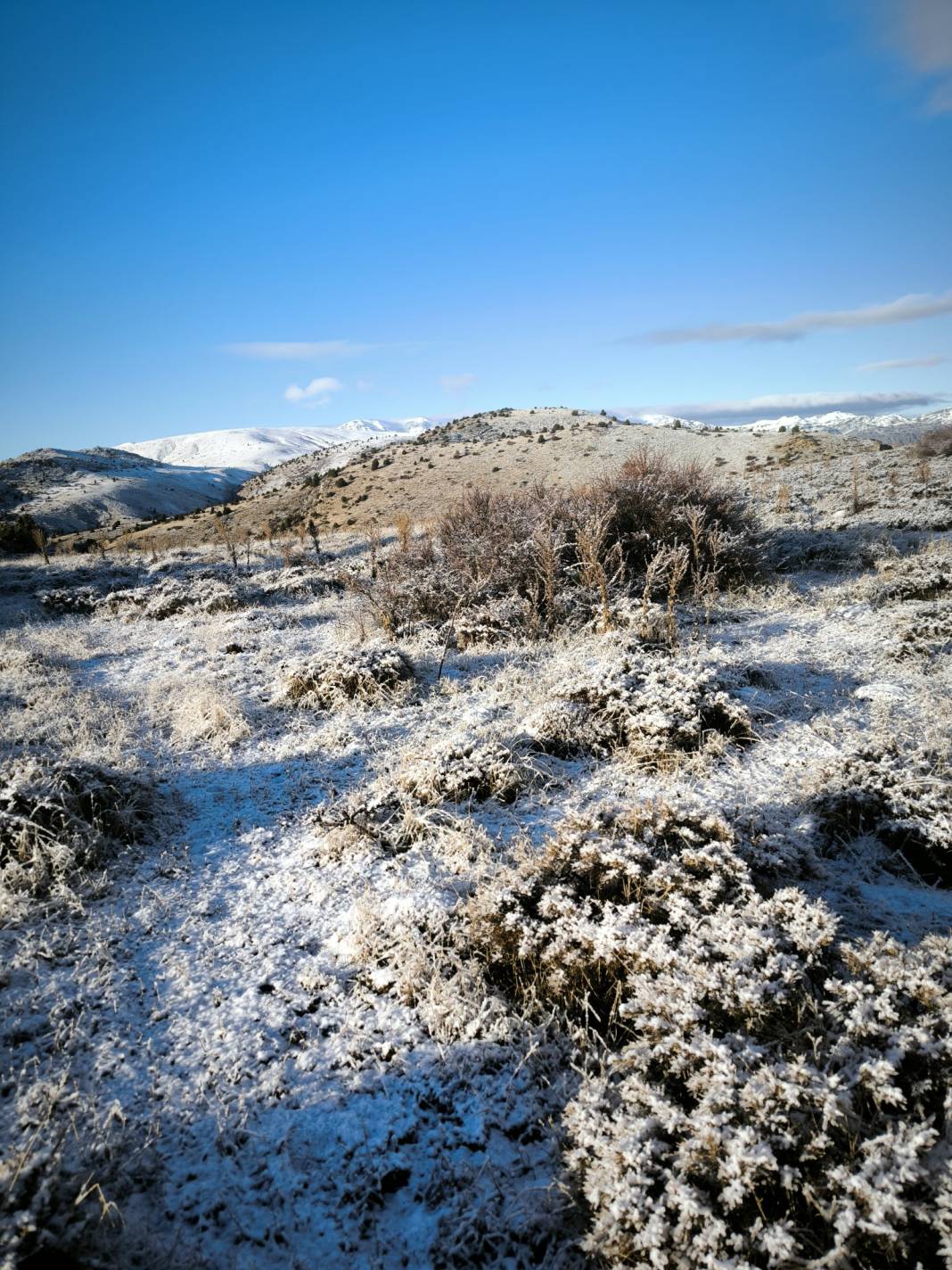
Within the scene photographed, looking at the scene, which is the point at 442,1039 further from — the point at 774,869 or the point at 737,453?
the point at 737,453

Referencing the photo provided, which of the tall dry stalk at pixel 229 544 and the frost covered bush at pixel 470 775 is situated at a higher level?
the tall dry stalk at pixel 229 544

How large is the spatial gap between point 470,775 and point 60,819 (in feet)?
11.0

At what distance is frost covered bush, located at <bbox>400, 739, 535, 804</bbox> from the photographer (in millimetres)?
4984

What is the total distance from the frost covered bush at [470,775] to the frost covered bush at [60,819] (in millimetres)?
2408

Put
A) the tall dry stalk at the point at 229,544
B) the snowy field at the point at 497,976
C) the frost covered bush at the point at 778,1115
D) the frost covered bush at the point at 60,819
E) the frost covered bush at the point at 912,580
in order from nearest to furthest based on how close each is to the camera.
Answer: the frost covered bush at the point at 778,1115
the snowy field at the point at 497,976
the frost covered bush at the point at 60,819
the frost covered bush at the point at 912,580
the tall dry stalk at the point at 229,544

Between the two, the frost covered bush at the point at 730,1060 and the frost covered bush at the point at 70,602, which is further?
the frost covered bush at the point at 70,602

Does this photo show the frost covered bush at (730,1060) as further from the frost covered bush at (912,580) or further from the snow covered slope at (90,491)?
the snow covered slope at (90,491)

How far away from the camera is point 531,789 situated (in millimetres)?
5031

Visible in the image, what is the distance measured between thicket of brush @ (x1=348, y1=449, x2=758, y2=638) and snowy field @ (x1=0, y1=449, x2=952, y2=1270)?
2.64m

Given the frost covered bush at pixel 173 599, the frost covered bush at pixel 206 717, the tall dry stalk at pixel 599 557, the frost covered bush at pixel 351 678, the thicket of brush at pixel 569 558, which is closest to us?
the frost covered bush at pixel 206 717

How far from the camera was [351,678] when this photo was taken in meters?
7.52

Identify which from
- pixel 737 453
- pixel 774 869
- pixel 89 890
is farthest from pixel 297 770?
pixel 737 453

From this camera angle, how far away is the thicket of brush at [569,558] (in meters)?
9.61

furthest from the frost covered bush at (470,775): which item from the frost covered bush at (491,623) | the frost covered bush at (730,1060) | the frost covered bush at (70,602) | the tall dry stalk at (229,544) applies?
the tall dry stalk at (229,544)
